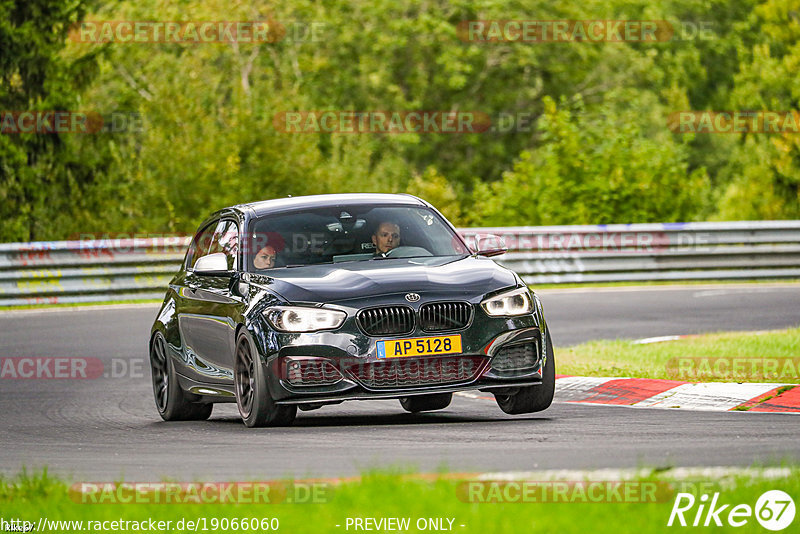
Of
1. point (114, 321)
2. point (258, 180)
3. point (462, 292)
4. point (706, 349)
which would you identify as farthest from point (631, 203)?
point (462, 292)

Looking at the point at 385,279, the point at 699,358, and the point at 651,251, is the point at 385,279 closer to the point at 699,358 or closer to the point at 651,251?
the point at 699,358

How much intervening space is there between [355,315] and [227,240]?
2.32 meters

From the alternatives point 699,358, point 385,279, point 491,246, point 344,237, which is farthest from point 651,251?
point 385,279

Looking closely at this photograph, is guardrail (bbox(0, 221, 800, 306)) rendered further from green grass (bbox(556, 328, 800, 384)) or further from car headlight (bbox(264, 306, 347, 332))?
car headlight (bbox(264, 306, 347, 332))

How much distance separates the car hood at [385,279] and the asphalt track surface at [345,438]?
2.94 feet

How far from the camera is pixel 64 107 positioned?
112ft

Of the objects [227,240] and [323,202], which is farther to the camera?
[227,240]

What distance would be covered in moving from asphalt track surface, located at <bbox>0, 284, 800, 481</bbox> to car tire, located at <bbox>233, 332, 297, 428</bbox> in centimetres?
14

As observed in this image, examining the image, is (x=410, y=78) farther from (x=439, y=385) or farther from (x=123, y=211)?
(x=439, y=385)

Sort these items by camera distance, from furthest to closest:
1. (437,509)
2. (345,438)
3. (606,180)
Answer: (606,180)
(345,438)
(437,509)

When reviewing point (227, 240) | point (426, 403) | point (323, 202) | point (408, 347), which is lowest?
point (426, 403)

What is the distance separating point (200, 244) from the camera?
13078mm

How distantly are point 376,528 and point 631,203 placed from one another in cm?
2875

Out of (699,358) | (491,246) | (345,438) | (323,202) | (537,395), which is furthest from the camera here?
(699,358)
